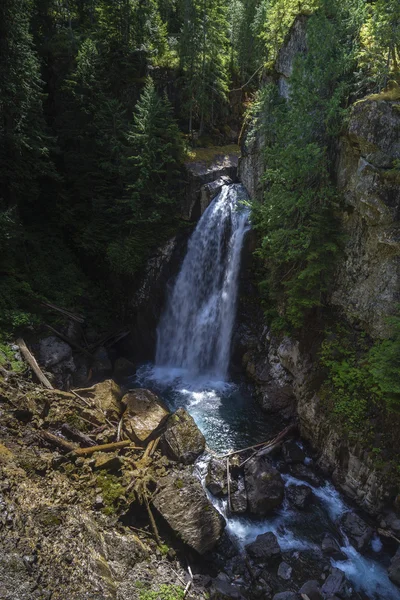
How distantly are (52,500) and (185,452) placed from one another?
4.49 metres

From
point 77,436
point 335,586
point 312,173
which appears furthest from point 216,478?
point 312,173

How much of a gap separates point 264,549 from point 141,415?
537 cm

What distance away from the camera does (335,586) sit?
8.46 meters

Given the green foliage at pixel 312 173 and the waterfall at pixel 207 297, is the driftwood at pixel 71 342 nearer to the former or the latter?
the waterfall at pixel 207 297

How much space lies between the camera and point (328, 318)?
41.3 feet

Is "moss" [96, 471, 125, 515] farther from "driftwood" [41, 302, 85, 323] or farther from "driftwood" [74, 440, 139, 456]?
"driftwood" [41, 302, 85, 323]

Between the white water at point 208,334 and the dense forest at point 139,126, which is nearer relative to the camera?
the dense forest at point 139,126

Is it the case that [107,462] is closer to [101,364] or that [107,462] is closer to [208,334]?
[101,364]

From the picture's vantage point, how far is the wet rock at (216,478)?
420 inches

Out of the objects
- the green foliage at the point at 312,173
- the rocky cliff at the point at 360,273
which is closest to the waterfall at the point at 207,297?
the rocky cliff at the point at 360,273

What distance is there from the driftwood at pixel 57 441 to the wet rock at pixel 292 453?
687 cm

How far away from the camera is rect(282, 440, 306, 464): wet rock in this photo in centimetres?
1191

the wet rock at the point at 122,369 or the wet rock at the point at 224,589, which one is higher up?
the wet rock at the point at 122,369

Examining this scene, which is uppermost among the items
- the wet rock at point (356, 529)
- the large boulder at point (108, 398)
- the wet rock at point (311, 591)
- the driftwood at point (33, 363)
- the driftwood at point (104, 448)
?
the driftwood at point (33, 363)
